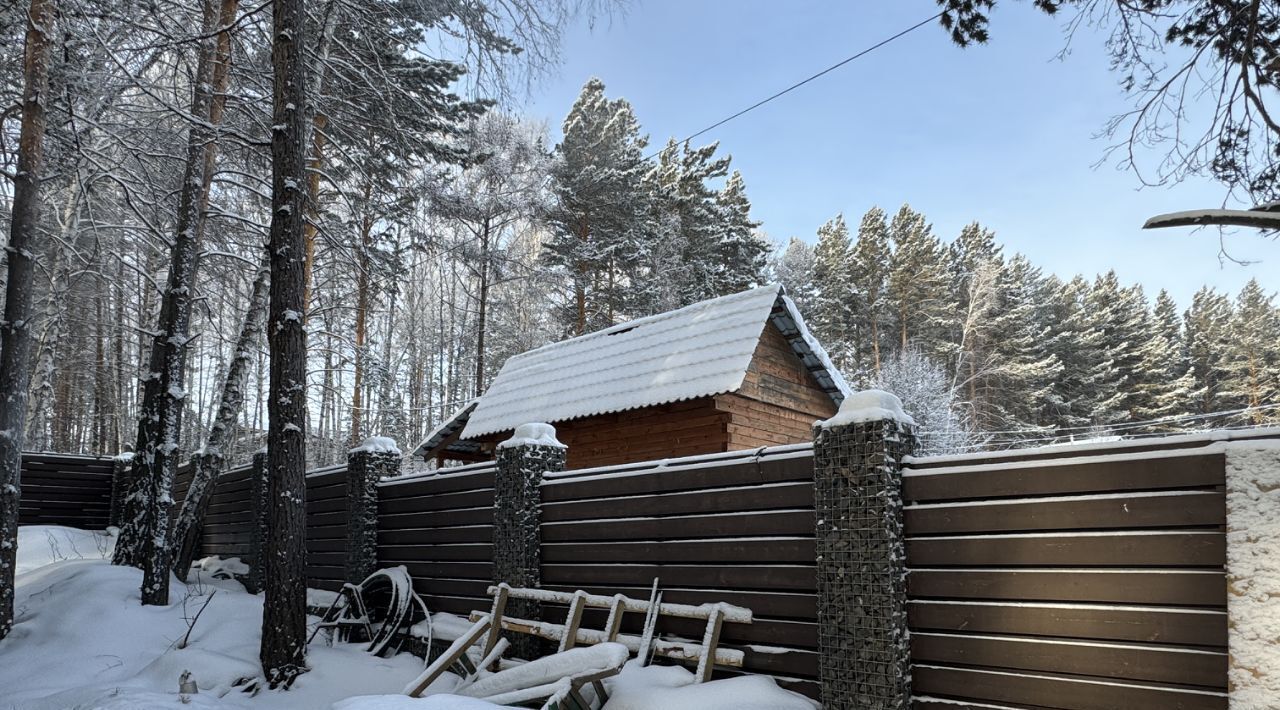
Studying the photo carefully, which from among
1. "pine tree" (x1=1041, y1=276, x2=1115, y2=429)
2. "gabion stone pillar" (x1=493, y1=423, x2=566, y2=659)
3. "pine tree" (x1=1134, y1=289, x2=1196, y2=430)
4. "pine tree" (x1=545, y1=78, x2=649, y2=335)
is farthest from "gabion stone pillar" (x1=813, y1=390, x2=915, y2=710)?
"pine tree" (x1=1134, y1=289, x2=1196, y2=430)

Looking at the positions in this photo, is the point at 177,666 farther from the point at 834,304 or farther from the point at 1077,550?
the point at 834,304

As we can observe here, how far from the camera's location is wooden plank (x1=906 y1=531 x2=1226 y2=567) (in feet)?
10.3

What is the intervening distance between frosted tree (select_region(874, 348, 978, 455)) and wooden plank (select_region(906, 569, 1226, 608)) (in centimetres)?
1914

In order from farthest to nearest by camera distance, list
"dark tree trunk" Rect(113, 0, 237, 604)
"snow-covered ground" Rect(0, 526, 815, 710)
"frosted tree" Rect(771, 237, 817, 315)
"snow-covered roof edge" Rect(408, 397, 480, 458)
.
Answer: "frosted tree" Rect(771, 237, 817, 315), "snow-covered roof edge" Rect(408, 397, 480, 458), "dark tree trunk" Rect(113, 0, 237, 604), "snow-covered ground" Rect(0, 526, 815, 710)

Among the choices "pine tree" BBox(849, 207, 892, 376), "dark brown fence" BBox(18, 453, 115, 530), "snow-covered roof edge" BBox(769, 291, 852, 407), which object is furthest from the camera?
"pine tree" BBox(849, 207, 892, 376)

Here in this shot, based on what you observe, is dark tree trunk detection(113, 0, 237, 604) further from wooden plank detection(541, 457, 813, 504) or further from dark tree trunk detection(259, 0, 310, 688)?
wooden plank detection(541, 457, 813, 504)

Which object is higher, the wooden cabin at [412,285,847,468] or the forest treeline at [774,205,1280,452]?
the forest treeline at [774,205,1280,452]

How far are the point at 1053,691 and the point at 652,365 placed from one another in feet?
25.4

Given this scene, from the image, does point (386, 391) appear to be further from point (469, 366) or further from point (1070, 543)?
point (1070, 543)

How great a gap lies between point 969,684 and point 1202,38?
16.1ft

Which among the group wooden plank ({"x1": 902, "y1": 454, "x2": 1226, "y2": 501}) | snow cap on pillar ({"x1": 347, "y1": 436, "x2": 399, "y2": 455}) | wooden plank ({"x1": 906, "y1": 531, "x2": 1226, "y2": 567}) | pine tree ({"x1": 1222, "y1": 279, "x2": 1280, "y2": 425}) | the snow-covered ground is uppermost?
pine tree ({"x1": 1222, "y1": 279, "x2": 1280, "y2": 425})

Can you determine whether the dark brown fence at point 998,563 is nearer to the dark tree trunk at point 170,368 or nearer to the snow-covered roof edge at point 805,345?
the dark tree trunk at point 170,368

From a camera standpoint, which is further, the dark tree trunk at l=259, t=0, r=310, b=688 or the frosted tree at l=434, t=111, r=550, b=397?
the frosted tree at l=434, t=111, r=550, b=397

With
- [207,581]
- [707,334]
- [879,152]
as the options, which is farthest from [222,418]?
[879,152]
